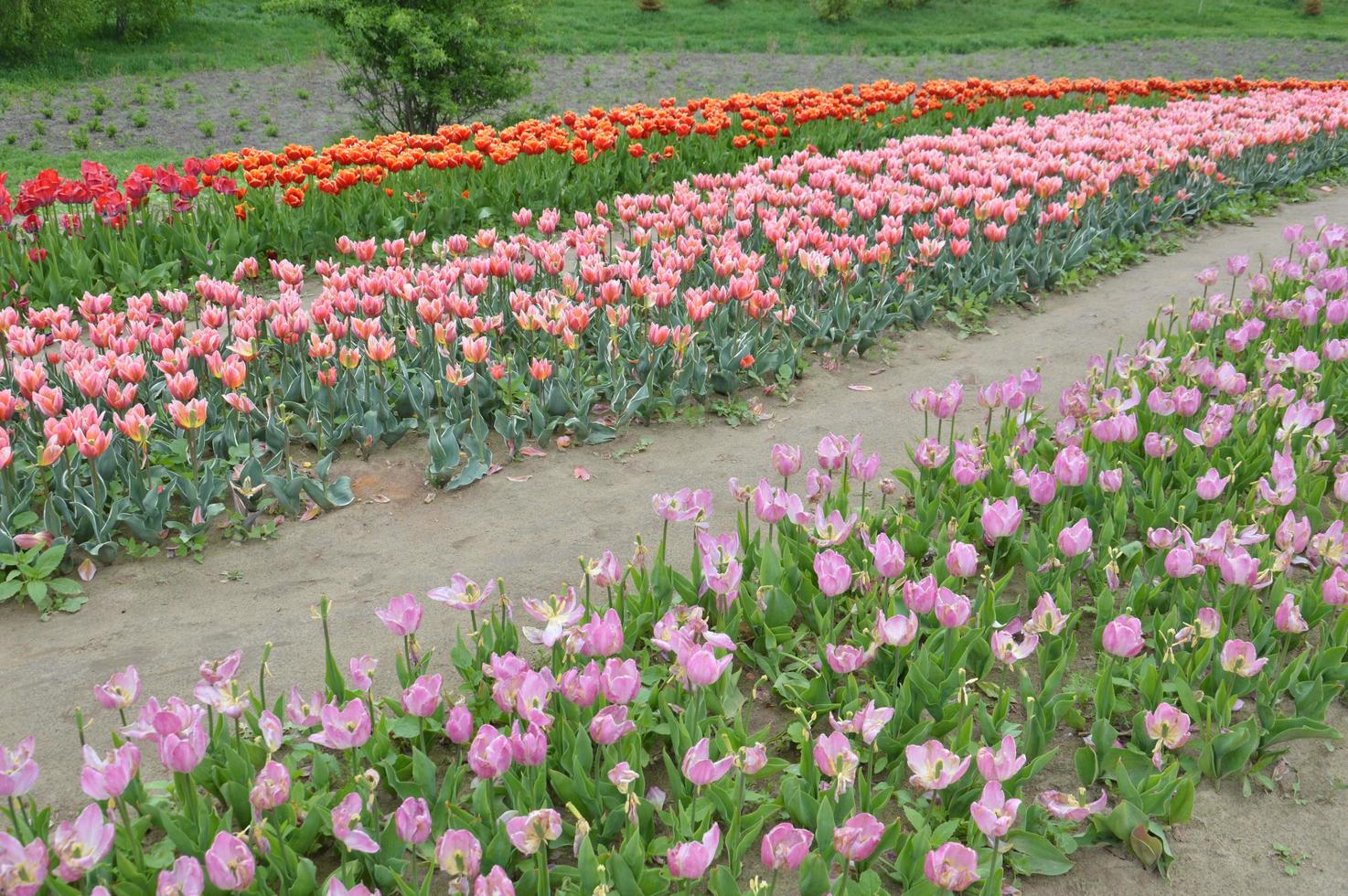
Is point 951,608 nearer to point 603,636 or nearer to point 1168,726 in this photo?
point 1168,726

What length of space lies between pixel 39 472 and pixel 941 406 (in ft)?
12.3

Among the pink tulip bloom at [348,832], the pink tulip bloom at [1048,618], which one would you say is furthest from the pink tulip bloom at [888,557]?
the pink tulip bloom at [348,832]

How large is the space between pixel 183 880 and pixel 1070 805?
193 cm

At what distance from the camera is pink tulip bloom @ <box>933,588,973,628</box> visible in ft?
9.59

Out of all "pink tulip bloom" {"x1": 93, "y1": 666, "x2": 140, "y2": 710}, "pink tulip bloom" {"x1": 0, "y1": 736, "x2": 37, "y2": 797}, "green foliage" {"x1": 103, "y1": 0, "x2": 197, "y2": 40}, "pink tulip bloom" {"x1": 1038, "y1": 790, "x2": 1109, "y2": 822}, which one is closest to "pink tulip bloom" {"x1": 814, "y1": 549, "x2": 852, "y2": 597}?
"pink tulip bloom" {"x1": 1038, "y1": 790, "x2": 1109, "y2": 822}

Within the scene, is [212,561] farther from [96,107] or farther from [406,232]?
[96,107]

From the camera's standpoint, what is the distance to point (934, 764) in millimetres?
2391

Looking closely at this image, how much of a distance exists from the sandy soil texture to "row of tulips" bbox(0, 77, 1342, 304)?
4.91m

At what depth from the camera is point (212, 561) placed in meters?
4.21

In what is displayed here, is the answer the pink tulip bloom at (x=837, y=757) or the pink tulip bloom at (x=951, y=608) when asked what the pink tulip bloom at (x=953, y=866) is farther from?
the pink tulip bloom at (x=951, y=608)

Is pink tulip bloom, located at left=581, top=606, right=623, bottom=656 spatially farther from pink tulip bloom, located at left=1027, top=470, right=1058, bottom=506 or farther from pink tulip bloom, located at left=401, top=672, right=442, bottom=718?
pink tulip bloom, located at left=1027, top=470, right=1058, bottom=506

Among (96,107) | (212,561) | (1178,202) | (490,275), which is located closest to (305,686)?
(212,561)

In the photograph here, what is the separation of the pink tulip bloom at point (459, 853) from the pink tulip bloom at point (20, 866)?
74cm

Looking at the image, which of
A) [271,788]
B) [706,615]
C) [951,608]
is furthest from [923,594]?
[271,788]
